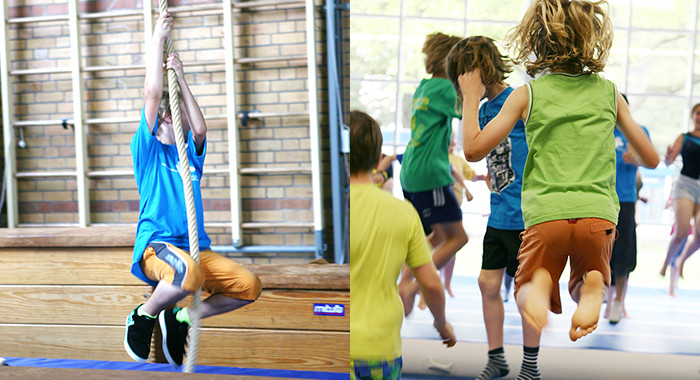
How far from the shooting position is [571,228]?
94cm

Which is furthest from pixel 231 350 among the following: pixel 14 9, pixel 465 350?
pixel 14 9

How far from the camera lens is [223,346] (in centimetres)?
230

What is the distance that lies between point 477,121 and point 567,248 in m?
→ 0.27

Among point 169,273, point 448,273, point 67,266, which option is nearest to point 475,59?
point 448,273

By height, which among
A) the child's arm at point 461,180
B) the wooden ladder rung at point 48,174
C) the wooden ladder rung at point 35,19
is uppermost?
the wooden ladder rung at point 35,19

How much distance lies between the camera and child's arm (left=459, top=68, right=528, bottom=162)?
97 cm

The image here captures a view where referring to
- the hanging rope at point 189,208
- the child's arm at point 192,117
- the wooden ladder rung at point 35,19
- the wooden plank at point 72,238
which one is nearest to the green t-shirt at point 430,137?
the hanging rope at point 189,208

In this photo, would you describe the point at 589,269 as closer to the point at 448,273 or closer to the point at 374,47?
the point at 448,273

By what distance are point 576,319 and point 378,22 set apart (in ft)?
2.13

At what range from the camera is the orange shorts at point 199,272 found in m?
1.81

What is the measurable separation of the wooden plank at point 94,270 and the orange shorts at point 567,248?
1269mm

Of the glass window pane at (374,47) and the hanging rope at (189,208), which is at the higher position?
the glass window pane at (374,47)

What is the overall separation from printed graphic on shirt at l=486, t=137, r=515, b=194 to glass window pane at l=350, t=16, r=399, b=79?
23 cm

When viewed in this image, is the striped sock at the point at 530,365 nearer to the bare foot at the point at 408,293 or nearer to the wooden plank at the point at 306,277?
the bare foot at the point at 408,293
